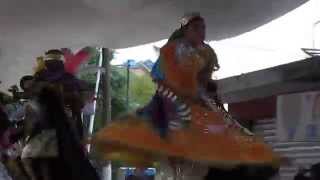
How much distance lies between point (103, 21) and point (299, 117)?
1972mm

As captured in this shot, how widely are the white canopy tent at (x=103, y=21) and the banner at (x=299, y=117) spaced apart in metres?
1.05

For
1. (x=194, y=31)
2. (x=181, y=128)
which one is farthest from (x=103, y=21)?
(x=181, y=128)

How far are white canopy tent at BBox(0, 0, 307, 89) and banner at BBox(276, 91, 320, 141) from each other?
1.05 m

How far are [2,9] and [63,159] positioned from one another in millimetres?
1531

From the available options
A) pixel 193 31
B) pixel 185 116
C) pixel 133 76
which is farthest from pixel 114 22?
pixel 133 76

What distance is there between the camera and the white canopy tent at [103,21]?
4.36 metres

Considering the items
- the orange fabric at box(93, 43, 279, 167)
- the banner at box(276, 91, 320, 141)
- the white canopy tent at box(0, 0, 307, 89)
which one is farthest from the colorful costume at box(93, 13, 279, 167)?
the banner at box(276, 91, 320, 141)

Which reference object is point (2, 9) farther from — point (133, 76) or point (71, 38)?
point (133, 76)

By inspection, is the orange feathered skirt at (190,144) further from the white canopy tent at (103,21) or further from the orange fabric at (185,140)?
the white canopy tent at (103,21)

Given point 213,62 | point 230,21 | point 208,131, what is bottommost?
point 208,131

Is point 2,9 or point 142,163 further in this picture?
point 2,9

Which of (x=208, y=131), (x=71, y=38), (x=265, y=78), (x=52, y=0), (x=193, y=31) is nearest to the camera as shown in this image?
(x=208, y=131)

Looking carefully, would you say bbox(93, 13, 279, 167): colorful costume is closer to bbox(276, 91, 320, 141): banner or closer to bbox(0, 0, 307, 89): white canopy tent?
bbox(0, 0, 307, 89): white canopy tent

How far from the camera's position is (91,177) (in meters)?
3.69
